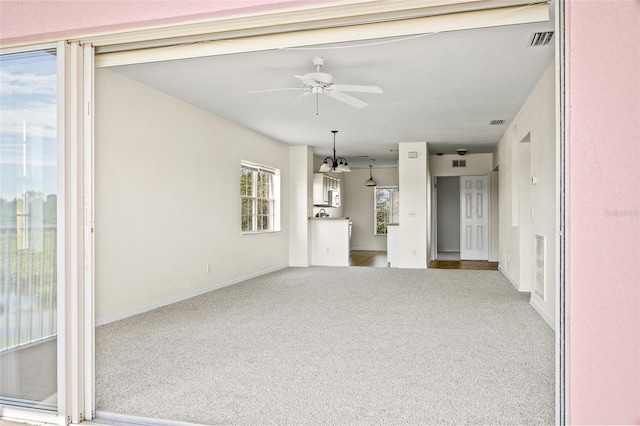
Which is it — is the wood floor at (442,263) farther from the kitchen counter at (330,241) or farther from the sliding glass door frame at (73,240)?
the sliding glass door frame at (73,240)

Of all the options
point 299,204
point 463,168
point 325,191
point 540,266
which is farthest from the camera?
point 325,191

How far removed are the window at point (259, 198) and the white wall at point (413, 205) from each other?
248 cm

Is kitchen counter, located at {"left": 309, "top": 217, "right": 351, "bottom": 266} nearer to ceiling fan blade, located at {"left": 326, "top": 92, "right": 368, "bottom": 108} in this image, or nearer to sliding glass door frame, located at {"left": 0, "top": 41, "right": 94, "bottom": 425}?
ceiling fan blade, located at {"left": 326, "top": 92, "right": 368, "bottom": 108}

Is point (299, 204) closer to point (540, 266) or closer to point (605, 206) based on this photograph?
point (540, 266)

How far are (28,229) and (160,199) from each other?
118 inches

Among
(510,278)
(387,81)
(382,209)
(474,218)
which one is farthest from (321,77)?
(382,209)

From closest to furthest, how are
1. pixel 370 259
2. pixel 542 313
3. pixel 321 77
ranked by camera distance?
pixel 321 77 → pixel 542 313 → pixel 370 259

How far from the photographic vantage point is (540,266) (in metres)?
5.05

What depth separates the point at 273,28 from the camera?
2.14m

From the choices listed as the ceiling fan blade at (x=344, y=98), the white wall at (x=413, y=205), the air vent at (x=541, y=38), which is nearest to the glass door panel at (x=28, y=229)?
the ceiling fan blade at (x=344, y=98)

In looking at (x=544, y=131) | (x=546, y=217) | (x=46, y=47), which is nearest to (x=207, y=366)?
(x=46, y=47)

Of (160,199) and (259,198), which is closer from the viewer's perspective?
(160,199)

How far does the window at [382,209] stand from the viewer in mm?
13516

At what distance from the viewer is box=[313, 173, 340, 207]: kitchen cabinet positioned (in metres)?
11.2
